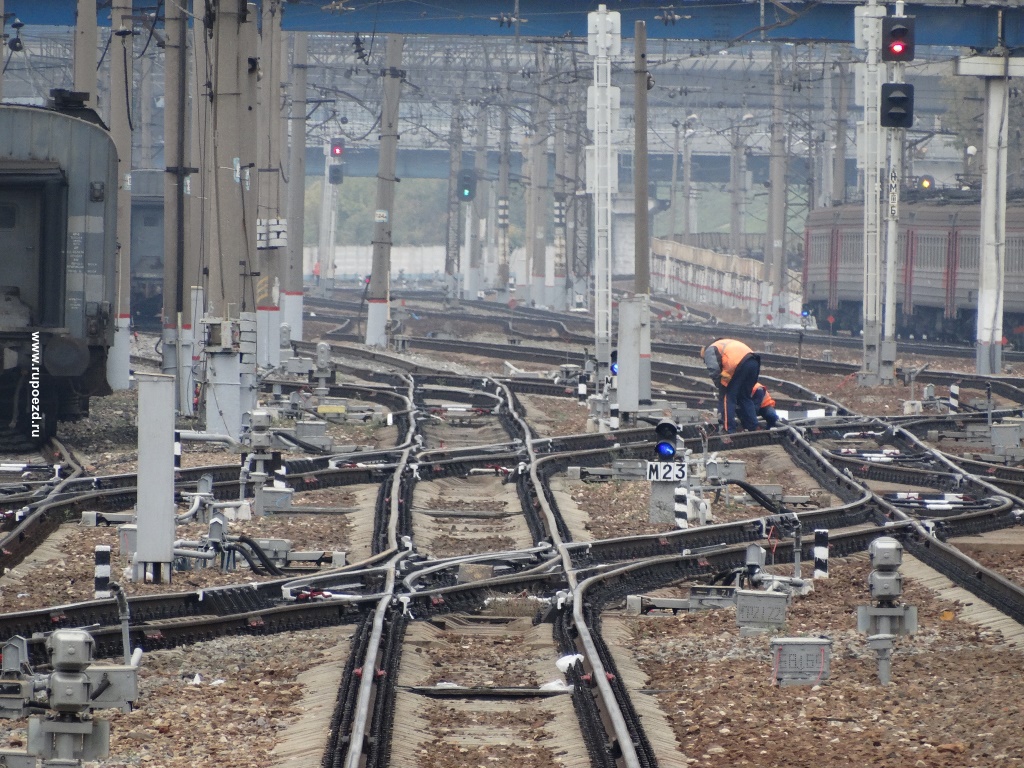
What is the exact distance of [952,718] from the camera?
27.9 ft

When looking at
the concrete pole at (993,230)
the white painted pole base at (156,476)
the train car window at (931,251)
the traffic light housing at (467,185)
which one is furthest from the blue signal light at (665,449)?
the traffic light housing at (467,185)

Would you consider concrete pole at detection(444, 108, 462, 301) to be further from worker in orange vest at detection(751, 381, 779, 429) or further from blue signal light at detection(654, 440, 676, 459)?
blue signal light at detection(654, 440, 676, 459)

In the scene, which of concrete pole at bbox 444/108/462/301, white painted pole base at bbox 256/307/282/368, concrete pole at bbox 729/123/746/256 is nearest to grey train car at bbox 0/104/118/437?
white painted pole base at bbox 256/307/282/368

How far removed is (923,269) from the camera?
44.1 meters

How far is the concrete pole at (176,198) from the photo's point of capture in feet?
81.5

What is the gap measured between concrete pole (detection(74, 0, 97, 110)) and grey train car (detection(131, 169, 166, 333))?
1212cm

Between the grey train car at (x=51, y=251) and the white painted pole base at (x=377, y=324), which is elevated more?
the grey train car at (x=51, y=251)

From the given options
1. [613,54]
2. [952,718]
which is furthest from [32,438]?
[952,718]

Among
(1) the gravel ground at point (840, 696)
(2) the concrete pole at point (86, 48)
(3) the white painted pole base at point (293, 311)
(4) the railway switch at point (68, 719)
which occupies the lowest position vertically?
(1) the gravel ground at point (840, 696)

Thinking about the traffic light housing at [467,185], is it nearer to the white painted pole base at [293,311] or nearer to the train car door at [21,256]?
the white painted pole base at [293,311]

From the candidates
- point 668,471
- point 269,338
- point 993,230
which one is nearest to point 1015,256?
point 993,230

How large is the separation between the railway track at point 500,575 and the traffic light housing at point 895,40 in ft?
21.2

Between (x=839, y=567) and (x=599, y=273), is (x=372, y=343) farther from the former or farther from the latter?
(x=839, y=567)

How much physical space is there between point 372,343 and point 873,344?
12.5m
